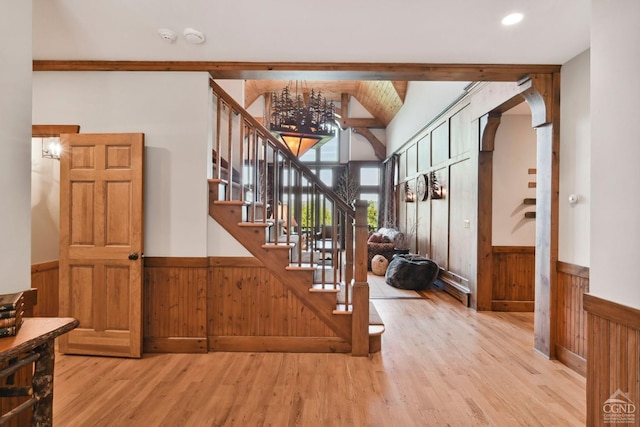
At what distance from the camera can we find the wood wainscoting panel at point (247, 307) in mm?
3082

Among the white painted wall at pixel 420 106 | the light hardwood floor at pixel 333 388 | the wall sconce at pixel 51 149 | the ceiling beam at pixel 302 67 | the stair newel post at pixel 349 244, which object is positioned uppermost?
the white painted wall at pixel 420 106

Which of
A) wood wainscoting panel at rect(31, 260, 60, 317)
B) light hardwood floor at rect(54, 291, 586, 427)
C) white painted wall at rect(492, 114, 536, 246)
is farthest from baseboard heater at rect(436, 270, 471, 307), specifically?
wood wainscoting panel at rect(31, 260, 60, 317)

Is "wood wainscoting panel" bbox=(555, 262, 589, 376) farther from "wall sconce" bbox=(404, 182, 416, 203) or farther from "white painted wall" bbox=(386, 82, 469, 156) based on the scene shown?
"wall sconce" bbox=(404, 182, 416, 203)

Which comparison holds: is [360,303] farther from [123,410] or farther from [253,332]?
[123,410]

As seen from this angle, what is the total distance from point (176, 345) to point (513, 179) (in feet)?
15.6

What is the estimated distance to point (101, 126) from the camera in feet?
10.1

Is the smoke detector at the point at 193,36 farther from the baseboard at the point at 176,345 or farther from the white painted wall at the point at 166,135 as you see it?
the baseboard at the point at 176,345

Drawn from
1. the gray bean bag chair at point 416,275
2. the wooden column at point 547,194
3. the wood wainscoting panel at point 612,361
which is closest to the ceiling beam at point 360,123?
the gray bean bag chair at point 416,275

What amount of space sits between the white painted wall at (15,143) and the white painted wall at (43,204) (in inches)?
105

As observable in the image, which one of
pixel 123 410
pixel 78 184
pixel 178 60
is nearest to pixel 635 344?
pixel 123 410

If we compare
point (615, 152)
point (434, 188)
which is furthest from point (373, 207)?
point (615, 152)

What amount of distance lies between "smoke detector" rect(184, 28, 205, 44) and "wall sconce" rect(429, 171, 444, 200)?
4.54 meters

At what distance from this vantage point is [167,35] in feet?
8.54

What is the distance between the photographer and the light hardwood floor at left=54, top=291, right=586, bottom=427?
2098 millimetres
